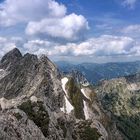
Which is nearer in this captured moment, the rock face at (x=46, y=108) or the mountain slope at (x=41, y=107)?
the mountain slope at (x=41, y=107)

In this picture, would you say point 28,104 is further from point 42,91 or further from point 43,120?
point 42,91

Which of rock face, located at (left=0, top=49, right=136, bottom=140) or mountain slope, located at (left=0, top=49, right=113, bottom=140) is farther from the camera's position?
rock face, located at (left=0, top=49, right=136, bottom=140)

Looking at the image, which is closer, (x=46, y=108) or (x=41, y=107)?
(x=46, y=108)

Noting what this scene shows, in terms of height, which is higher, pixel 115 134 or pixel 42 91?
pixel 42 91

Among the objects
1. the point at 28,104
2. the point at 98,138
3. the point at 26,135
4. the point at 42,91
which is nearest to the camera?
the point at 26,135

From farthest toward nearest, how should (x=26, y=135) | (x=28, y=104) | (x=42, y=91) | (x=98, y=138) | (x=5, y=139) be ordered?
1. (x=42, y=91)
2. (x=98, y=138)
3. (x=28, y=104)
4. (x=26, y=135)
5. (x=5, y=139)

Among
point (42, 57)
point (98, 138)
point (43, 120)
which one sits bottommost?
point (98, 138)

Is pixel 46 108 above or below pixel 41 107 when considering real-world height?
→ below

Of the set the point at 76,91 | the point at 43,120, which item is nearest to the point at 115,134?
the point at 76,91
